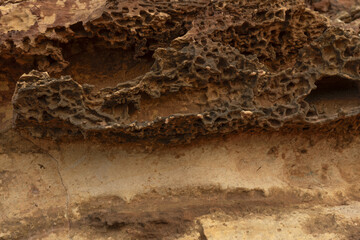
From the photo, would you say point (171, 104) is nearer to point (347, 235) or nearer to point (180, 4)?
point (180, 4)

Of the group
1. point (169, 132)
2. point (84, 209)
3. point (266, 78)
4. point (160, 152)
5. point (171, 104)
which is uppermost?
point (266, 78)

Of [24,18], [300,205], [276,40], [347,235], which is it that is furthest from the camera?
[276,40]

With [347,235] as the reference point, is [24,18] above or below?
above

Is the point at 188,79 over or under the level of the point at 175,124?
over

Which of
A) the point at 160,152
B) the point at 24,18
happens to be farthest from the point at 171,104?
the point at 24,18
